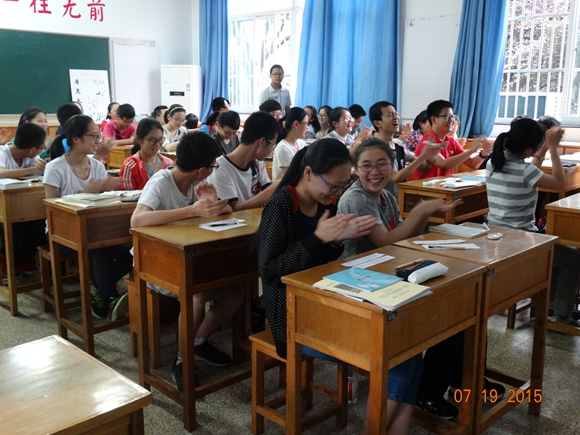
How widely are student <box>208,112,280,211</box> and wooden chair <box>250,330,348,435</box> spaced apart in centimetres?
95

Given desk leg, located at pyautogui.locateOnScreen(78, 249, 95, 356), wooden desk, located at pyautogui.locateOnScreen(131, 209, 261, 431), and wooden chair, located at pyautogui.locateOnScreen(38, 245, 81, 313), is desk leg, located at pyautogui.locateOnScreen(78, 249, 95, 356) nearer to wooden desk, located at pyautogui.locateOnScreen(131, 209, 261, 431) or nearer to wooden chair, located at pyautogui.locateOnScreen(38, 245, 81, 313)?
wooden chair, located at pyautogui.locateOnScreen(38, 245, 81, 313)

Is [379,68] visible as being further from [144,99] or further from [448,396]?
[448,396]

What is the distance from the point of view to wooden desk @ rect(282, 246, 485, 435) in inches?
56.7

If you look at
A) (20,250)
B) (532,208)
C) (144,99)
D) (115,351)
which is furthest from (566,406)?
(144,99)

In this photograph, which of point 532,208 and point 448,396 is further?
point 532,208

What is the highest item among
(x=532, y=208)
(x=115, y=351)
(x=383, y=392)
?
(x=532, y=208)

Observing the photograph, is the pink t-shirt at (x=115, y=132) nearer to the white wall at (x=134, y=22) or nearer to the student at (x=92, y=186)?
the white wall at (x=134, y=22)

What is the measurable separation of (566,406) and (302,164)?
145 cm

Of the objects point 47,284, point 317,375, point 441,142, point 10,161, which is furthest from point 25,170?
point 441,142

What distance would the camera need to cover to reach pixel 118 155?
19.0ft

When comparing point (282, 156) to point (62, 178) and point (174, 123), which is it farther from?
point (174, 123)

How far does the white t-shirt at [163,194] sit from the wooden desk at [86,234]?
33cm

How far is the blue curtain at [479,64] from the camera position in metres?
6.36

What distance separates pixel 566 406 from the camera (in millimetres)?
2287
